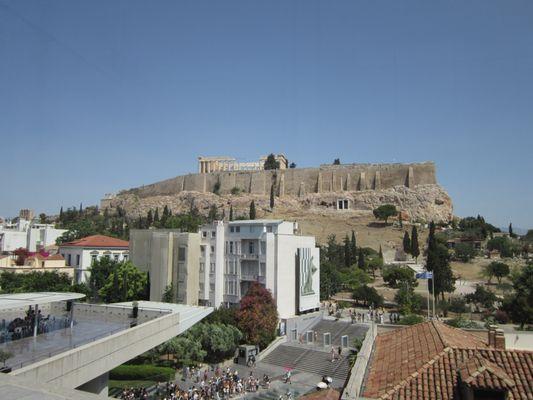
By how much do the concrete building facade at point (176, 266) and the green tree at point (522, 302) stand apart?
26516mm

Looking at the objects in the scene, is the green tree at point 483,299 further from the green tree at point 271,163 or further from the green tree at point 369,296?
the green tree at point 271,163

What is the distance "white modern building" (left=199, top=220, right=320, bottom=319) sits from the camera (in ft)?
118

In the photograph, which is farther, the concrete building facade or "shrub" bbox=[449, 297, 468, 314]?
"shrub" bbox=[449, 297, 468, 314]

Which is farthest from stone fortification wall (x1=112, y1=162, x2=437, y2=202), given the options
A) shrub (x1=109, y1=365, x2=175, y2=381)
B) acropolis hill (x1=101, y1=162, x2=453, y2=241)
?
shrub (x1=109, y1=365, x2=175, y2=381)

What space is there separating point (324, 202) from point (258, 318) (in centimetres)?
7257

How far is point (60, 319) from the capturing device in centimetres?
1883

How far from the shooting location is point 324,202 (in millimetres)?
103125

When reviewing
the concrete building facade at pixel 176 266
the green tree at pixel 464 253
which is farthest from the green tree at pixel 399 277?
the concrete building facade at pixel 176 266

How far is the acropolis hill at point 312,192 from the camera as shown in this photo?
3807 inches

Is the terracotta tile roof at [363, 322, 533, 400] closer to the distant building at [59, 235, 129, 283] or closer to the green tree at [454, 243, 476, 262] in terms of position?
the distant building at [59, 235, 129, 283]

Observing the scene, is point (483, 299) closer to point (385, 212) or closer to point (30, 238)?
point (385, 212)

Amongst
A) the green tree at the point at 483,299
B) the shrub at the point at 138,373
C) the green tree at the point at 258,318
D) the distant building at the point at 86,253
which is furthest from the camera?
the distant building at the point at 86,253

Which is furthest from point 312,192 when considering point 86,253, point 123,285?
point 123,285

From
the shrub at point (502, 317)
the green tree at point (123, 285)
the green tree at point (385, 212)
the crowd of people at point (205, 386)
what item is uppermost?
the green tree at point (385, 212)
